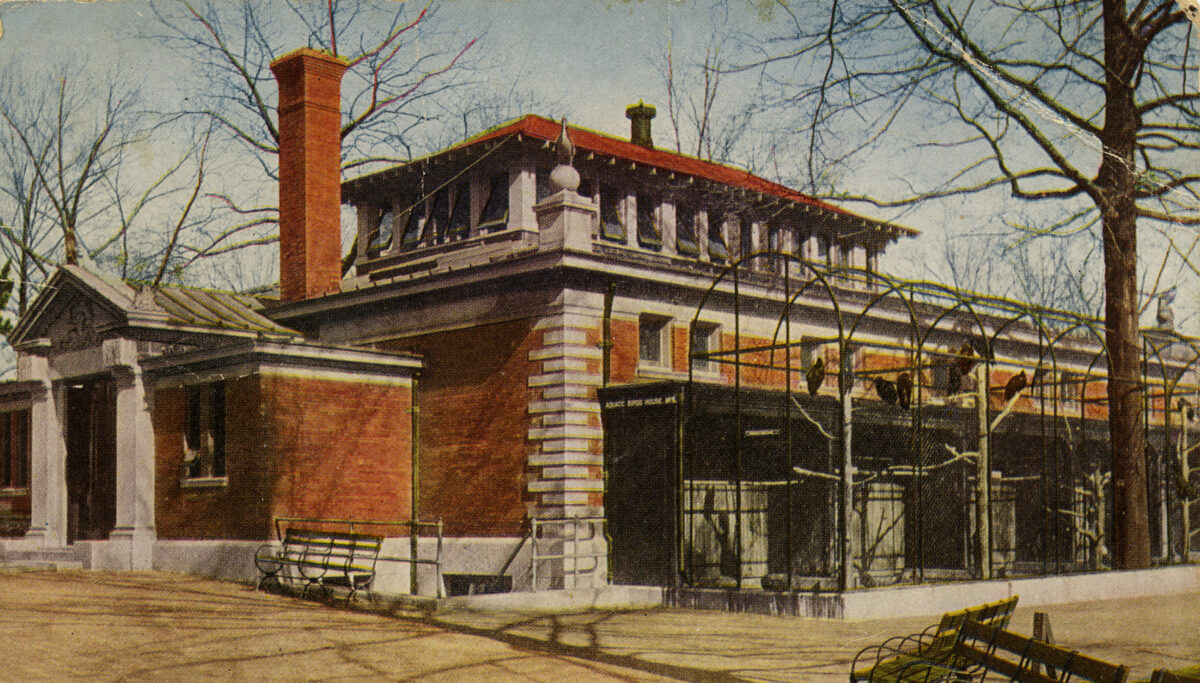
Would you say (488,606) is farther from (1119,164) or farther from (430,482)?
(1119,164)

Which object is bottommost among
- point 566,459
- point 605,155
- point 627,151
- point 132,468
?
point 132,468

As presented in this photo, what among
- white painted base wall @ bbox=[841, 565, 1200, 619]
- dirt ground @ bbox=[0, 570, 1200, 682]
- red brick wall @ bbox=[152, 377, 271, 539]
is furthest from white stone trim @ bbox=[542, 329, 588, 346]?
white painted base wall @ bbox=[841, 565, 1200, 619]

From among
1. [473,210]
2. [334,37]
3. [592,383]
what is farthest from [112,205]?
[592,383]

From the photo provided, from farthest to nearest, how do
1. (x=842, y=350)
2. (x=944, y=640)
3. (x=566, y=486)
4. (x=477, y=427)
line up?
1. (x=477, y=427)
2. (x=566, y=486)
3. (x=842, y=350)
4. (x=944, y=640)

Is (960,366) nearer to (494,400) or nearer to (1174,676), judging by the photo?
(494,400)

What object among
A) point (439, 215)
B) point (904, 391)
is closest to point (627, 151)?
point (439, 215)

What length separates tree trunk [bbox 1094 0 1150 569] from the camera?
17.5 metres

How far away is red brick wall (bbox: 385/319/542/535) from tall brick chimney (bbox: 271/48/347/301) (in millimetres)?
4311

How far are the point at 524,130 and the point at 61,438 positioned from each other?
38.0 feet

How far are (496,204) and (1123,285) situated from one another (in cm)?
1264

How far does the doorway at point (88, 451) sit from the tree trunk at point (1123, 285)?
1900cm

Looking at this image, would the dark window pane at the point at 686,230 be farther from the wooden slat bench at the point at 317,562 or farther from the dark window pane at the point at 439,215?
the wooden slat bench at the point at 317,562

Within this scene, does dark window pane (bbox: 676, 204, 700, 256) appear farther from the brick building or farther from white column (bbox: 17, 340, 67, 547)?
white column (bbox: 17, 340, 67, 547)

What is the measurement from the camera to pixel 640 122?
1166 inches
